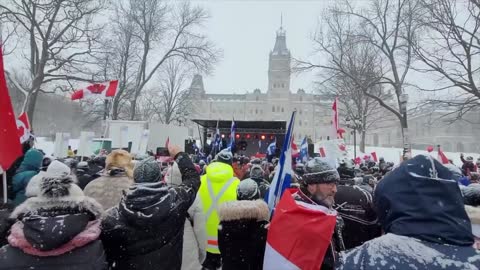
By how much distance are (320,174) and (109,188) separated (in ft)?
7.81

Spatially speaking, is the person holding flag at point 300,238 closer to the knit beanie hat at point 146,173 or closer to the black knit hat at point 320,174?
the black knit hat at point 320,174

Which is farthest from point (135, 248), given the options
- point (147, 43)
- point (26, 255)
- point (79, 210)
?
point (147, 43)

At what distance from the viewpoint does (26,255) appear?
2.39 metres

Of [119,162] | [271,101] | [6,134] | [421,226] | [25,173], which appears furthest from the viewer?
[271,101]

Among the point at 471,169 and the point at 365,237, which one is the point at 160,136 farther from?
the point at 365,237

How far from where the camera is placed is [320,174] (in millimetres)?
3133

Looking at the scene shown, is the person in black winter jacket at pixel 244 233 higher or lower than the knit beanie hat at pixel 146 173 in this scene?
lower

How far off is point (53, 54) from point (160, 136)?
804cm

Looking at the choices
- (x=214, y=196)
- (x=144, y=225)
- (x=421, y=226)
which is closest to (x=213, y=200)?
(x=214, y=196)

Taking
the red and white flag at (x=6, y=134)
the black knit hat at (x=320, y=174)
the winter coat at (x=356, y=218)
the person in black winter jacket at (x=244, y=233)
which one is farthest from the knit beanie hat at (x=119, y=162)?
the winter coat at (x=356, y=218)

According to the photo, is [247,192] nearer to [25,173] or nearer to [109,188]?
[109,188]

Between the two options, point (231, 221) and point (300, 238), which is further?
point (231, 221)

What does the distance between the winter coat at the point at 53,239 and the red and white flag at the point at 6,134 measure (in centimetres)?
83

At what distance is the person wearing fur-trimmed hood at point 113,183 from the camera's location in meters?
4.19
